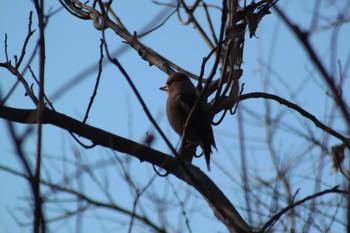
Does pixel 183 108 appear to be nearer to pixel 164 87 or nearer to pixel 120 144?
pixel 164 87

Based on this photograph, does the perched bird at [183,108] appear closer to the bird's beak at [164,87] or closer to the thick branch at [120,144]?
the bird's beak at [164,87]

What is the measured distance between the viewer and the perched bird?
5.25 m

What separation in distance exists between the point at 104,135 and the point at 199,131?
1877mm

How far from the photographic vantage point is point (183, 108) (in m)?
5.74

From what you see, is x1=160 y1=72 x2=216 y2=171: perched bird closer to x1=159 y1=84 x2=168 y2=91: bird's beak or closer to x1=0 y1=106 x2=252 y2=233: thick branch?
x1=159 y1=84 x2=168 y2=91: bird's beak

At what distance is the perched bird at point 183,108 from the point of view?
207 inches

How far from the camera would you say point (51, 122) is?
3408mm

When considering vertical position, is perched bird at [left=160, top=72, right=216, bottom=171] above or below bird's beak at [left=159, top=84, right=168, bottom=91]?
below

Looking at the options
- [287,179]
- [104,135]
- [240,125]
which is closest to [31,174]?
[240,125]

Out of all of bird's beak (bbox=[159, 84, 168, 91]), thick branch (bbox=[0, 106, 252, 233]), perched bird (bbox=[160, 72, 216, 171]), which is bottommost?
thick branch (bbox=[0, 106, 252, 233])

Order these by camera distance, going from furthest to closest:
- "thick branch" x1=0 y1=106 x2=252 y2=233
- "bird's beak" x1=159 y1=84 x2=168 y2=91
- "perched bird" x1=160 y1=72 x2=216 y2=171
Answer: "bird's beak" x1=159 y1=84 x2=168 y2=91
"perched bird" x1=160 y1=72 x2=216 y2=171
"thick branch" x1=0 y1=106 x2=252 y2=233

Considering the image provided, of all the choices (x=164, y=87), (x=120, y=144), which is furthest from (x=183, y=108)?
(x=120, y=144)

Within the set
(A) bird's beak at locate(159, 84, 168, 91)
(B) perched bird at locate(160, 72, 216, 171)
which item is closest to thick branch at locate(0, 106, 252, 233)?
(B) perched bird at locate(160, 72, 216, 171)

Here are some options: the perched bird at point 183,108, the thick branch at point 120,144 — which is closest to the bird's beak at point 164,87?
the perched bird at point 183,108
